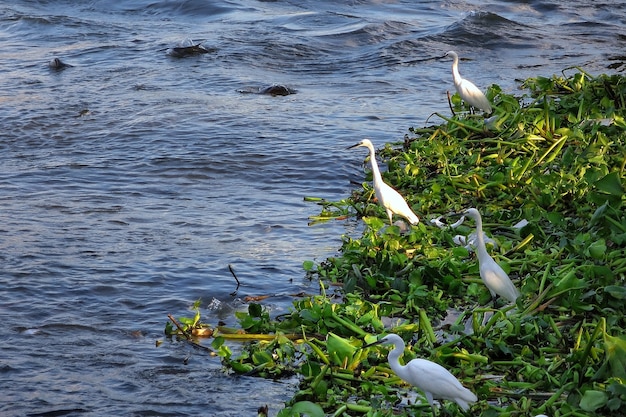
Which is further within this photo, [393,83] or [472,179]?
[393,83]

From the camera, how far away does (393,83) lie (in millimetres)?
11641

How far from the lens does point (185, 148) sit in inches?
352

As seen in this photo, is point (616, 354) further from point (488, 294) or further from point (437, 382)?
point (488, 294)

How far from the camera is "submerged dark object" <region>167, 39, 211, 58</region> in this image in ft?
42.1

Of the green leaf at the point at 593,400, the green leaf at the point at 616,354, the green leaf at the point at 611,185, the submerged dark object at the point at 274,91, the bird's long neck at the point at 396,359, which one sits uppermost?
the green leaf at the point at 611,185

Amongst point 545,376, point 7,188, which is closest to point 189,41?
point 7,188

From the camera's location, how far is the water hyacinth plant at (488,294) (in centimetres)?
400

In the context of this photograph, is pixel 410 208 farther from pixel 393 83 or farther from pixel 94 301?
pixel 393 83

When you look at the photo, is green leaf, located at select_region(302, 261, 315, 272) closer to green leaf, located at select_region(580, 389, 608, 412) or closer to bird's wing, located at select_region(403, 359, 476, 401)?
bird's wing, located at select_region(403, 359, 476, 401)

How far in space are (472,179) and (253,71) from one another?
237 inches

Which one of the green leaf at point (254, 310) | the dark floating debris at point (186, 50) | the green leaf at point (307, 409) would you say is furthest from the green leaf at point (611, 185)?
the dark floating debris at point (186, 50)

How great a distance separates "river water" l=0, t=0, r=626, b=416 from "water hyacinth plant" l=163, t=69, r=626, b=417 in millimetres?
300

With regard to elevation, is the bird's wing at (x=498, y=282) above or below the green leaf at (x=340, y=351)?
above

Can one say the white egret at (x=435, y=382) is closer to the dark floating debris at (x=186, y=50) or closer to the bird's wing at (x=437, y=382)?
the bird's wing at (x=437, y=382)
